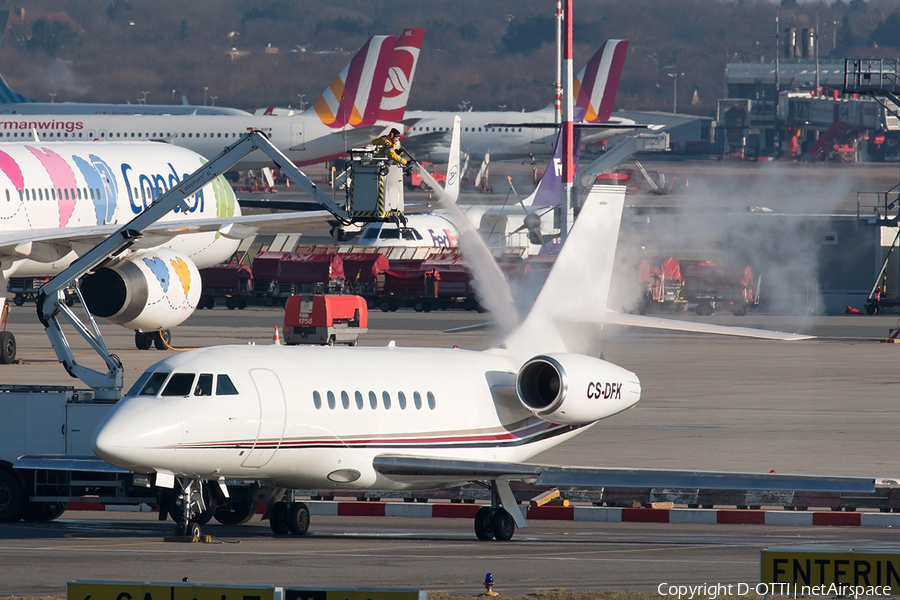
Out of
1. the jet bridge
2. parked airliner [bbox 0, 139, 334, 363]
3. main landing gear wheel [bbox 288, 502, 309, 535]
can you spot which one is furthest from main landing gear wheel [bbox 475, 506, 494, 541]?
parked airliner [bbox 0, 139, 334, 363]

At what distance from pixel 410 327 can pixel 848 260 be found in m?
23.3

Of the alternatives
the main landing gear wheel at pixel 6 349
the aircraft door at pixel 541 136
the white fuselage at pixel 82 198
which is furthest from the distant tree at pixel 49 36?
the main landing gear wheel at pixel 6 349

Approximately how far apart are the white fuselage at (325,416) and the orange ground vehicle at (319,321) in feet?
56.1

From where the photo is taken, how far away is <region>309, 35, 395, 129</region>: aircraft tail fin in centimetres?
10031

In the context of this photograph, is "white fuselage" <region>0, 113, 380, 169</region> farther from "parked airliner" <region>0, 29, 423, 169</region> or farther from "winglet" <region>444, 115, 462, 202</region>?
"winglet" <region>444, 115, 462, 202</region>

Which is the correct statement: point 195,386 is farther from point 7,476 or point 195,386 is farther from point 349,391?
point 7,476

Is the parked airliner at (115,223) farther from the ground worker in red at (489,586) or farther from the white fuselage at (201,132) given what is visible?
the white fuselage at (201,132)

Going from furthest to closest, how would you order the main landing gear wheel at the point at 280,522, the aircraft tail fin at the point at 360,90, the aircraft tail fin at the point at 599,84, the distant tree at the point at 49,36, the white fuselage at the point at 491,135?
the distant tree at the point at 49,36 < the white fuselage at the point at 491,135 < the aircraft tail fin at the point at 599,84 < the aircraft tail fin at the point at 360,90 < the main landing gear wheel at the point at 280,522

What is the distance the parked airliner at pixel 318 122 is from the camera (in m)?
100

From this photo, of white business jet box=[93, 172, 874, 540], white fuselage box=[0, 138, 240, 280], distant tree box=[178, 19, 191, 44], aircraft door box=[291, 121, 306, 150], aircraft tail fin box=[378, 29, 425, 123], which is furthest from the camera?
distant tree box=[178, 19, 191, 44]

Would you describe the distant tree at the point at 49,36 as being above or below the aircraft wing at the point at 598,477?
above

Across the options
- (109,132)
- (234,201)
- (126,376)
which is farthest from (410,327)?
(109,132)

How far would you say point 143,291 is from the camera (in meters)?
33.7

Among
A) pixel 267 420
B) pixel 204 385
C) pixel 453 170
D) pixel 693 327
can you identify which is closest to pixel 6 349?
pixel 204 385
